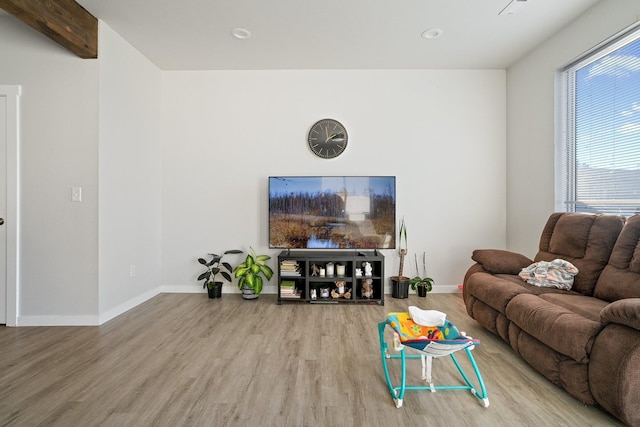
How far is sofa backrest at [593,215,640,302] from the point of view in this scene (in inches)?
82.3

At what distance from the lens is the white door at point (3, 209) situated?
9.44 feet

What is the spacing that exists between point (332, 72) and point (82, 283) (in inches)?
135

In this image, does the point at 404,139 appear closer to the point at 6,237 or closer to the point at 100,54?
the point at 100,54

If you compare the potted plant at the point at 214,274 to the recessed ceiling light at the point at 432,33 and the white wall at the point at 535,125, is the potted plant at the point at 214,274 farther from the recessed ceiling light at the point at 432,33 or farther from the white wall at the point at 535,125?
the white wall at the point at 535,125

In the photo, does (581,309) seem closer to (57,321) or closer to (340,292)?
(340,292)

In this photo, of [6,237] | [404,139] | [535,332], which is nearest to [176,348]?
[6,237]

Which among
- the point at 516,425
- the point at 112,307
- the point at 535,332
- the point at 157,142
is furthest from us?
the point at 157,142

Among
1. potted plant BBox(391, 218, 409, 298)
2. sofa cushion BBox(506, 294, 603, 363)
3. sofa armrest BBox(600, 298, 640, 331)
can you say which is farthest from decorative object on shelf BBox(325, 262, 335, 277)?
sofa armrest BBox(600, 298, 640, 331)

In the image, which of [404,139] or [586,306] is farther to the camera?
[404,139]

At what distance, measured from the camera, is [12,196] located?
2885 mm

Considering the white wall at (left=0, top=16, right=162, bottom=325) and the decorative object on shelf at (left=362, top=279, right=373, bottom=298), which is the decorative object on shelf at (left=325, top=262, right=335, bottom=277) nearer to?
the decorative object on shelf at (left=362, top=279, right=373, bottom=298)

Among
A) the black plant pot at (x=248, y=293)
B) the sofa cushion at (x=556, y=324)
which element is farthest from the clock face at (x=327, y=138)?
the sofa cushion at (x=556, y=324)

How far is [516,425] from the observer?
1.60 meters

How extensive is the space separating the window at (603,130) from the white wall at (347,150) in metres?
0.89
